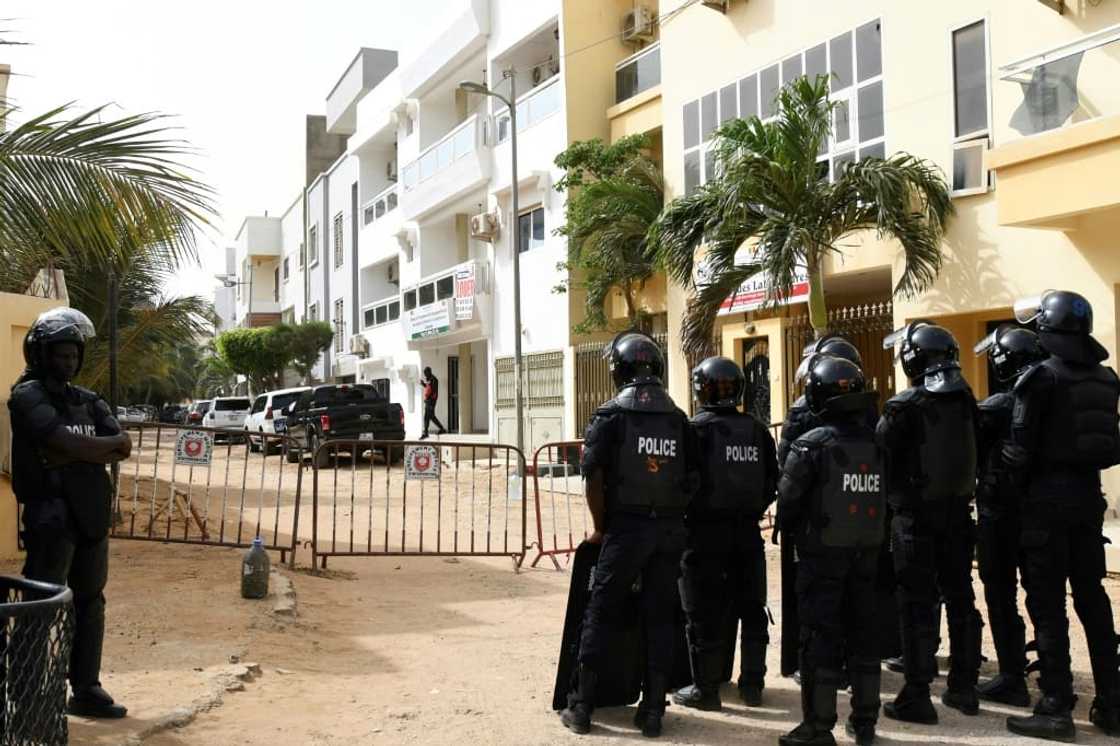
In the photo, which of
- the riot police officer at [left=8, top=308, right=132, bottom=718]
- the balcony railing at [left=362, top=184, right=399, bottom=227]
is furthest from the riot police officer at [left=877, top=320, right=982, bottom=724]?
the balcony railing at [left=362, top=184, right=399, bottom=227]

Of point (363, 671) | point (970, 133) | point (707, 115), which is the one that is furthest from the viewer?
point (707, 115)

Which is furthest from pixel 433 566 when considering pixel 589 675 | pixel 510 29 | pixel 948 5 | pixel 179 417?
pixel 179 417

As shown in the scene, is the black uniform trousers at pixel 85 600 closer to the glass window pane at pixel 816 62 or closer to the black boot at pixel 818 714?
the black boot at pixel 818 714

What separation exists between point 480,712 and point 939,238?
32.6ft

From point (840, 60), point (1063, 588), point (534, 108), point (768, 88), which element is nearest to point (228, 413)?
point (534, 108)

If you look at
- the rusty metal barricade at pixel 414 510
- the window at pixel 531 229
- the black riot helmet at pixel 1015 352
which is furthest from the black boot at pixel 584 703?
the window at pixel 531 229

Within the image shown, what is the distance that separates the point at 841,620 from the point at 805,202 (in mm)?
9167

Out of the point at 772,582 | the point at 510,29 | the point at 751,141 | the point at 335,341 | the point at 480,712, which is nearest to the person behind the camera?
the point at 480,712

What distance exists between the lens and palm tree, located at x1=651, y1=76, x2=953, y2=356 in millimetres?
13273

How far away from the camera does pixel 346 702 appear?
599cm

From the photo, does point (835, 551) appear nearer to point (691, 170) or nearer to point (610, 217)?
point (691, 170)

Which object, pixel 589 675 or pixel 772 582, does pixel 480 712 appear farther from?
pixel 772 582

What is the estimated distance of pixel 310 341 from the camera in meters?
41.8

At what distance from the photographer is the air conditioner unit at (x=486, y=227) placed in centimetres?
2606
